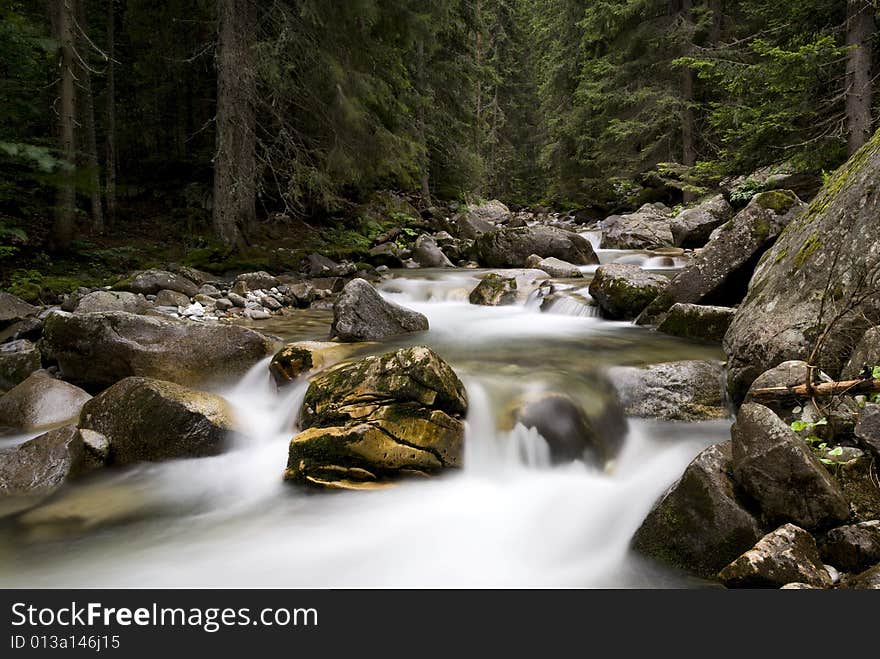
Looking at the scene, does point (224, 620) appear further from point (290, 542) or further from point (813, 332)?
point (813, 332)

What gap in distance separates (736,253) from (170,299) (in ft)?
28.4

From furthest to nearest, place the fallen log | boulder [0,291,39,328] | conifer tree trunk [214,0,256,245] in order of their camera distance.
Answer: conifer tree trunk [214,0,256,245], boulder [0,291,39,328], the fallen log

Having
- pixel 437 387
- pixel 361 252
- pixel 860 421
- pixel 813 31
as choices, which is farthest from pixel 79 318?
pixel 813 31

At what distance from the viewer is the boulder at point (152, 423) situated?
438cm

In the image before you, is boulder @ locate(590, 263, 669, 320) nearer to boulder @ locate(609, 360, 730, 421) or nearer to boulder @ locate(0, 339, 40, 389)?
boulder @ locate(609, 360, 730, 421)

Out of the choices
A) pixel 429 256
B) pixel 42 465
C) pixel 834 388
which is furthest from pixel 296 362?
pixel 429 256

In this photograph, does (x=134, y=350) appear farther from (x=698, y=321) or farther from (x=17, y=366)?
(x=698, y=321)

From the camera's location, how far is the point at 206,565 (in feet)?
10.8

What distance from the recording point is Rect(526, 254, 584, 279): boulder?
36.1 feet

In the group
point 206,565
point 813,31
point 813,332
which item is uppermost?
point 813,31

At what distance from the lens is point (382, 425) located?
12.9 feet

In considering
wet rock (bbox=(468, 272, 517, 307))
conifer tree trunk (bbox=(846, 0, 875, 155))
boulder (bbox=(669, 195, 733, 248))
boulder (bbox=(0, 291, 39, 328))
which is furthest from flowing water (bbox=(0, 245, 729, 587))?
boulder (bbox=(669, 195, 733, 248))

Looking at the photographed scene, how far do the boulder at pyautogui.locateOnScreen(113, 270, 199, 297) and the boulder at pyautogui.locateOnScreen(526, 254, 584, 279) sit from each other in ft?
23.6

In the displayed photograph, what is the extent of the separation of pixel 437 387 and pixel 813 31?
10613mm
